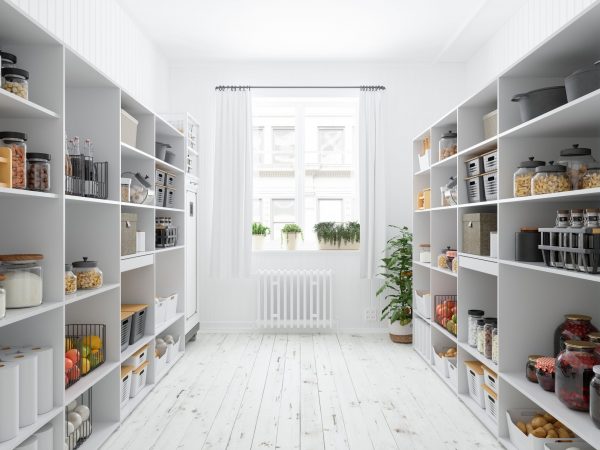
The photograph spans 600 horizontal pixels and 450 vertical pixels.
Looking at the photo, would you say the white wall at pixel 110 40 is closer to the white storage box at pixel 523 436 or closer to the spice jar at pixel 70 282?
the spice jar at pixel 70 282

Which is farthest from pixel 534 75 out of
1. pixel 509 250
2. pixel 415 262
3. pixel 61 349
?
pixel 61 349

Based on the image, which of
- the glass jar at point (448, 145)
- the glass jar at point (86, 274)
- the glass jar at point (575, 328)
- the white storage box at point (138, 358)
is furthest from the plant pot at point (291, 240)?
the glass jar at point (575, 328)

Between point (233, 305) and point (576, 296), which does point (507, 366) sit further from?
point (233, 305)

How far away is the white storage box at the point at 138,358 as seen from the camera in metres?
3.06

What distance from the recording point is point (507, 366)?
249cm

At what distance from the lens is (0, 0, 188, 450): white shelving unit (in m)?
1.98

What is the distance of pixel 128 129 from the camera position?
3010 millimetres

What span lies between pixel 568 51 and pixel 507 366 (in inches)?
60.9

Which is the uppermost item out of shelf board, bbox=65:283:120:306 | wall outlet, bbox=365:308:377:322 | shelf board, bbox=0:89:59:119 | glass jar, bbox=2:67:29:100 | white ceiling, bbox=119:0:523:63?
white ceiling, bbox=119:0:523:63

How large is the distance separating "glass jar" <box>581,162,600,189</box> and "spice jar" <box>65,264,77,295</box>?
7.69 feet

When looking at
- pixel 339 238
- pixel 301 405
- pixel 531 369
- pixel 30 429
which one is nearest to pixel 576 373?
pixel 531 369

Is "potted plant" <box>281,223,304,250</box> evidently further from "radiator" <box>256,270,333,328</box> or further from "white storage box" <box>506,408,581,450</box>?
"white storage box" <box>506,408,581,450</box>

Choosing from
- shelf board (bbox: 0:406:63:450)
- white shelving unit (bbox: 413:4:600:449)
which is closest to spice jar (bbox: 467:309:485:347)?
white shelving unit (bbox: 413:4:600:449)

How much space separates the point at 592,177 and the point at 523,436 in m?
1.22
